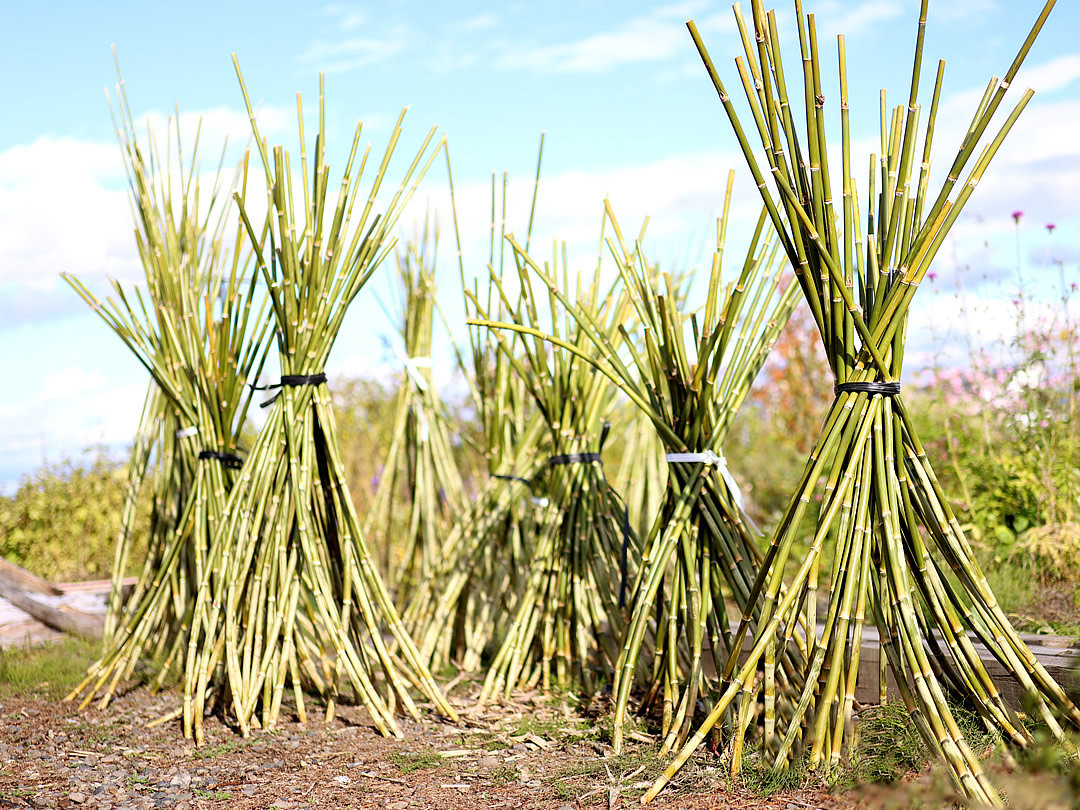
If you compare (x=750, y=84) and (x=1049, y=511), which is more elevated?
(x=750, y=84)

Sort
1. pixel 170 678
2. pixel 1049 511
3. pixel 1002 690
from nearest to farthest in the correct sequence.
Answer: pixel 1002 690, pixel 170 678, pixel 1049 511

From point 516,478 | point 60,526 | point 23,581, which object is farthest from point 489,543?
point 60,526

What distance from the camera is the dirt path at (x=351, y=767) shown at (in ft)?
6.82

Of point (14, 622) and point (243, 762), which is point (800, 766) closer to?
point (243, 762)

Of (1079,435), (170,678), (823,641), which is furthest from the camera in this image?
(1079,435)

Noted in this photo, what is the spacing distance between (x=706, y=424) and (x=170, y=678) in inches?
82.1

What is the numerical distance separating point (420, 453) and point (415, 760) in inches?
66.1

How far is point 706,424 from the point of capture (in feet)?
8.01

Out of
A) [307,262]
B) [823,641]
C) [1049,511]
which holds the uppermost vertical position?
[307,262]

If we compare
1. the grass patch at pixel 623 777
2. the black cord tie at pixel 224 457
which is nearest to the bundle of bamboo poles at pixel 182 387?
the black cord tie at pixel 224 457

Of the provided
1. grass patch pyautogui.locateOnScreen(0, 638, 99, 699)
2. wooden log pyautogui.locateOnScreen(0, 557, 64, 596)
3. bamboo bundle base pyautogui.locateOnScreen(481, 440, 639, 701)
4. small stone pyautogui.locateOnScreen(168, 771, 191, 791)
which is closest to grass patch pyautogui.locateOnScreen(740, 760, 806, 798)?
bamboo bundle base pyautogui.locateOnScreen(481, 440, 639, 701)

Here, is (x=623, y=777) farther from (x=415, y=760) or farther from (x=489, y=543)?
(x=489, y=543)

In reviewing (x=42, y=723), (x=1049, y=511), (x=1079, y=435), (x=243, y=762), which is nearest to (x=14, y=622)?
(x=42, y=723)

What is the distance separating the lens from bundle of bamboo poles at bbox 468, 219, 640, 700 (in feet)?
9.67
